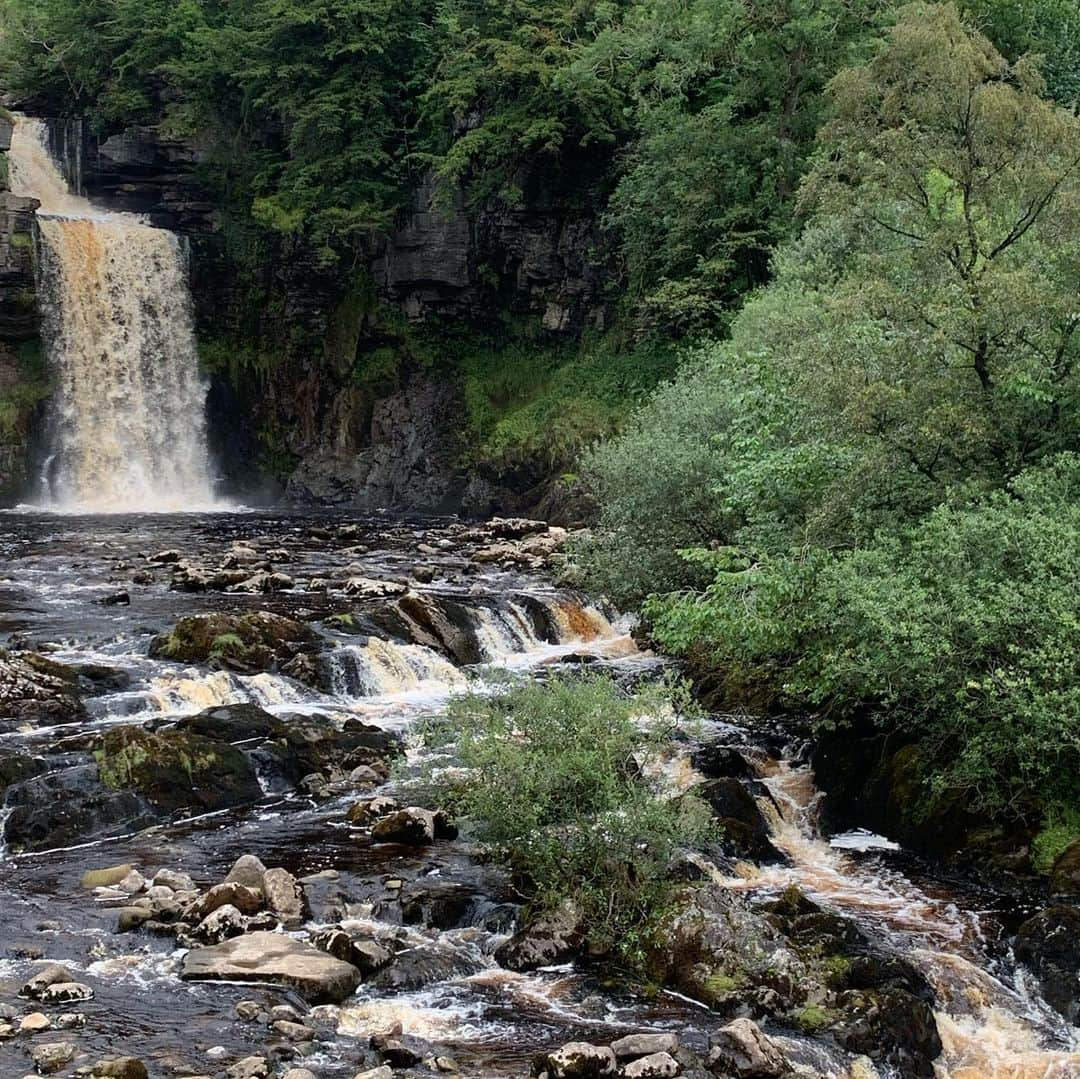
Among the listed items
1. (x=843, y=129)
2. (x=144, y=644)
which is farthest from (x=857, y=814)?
(x=144, y=644)

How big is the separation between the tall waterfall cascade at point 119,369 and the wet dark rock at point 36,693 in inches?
981

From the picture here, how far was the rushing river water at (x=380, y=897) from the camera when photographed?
32.8 feet

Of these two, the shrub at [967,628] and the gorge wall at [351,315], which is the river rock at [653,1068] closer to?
the shrub at [967,628]

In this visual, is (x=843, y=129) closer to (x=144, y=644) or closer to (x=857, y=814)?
(x=857, y=814)

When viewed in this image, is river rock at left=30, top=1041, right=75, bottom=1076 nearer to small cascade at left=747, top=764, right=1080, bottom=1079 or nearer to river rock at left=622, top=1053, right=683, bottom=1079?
river rock at left=622, top=1053, right=683, bottom=1079

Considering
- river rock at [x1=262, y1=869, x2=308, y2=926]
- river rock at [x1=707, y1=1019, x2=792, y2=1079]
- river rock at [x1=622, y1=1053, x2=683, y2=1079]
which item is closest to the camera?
river rock at [x1=622, y1=1053, x2=683, y2=1079]

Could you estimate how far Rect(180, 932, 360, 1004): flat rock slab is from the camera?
10.5 metres

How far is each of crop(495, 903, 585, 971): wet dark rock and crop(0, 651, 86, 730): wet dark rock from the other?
29.3ft

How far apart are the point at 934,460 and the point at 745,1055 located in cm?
846

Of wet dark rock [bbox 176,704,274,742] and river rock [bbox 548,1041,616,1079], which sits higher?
river rock [bbox 548,1041,616,1079]

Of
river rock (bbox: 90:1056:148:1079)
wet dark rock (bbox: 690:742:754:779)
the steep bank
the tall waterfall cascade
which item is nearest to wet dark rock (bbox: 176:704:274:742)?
wet dark rock (bbox: 690:742:754:779)

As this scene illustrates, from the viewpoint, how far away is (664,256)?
39.8 metres

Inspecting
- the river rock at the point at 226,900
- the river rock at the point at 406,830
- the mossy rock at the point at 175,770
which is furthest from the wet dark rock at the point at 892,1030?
the mossy rock at the point at 175,770

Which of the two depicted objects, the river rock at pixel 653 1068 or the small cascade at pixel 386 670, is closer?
the river rock at pixel 653 1068
